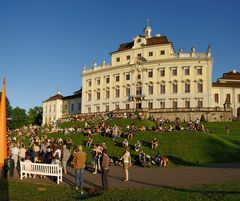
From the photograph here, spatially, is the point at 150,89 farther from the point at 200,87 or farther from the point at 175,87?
the point at 200,87

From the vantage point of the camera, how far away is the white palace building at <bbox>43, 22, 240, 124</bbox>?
211 feet

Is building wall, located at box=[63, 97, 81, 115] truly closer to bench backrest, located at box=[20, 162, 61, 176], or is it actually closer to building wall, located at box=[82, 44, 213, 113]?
building wall, located at box=[82, 44, 213, 113]

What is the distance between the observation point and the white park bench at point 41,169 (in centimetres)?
1701

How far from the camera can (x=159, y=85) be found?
227ft

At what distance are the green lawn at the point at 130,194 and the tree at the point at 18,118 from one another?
248 ft

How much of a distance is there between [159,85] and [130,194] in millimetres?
57392

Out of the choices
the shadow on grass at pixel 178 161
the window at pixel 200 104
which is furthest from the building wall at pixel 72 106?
the shadow on grass at pixel 178 161

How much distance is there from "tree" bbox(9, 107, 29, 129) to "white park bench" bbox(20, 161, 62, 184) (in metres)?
71.5

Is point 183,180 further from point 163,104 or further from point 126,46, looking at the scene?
point 126,46

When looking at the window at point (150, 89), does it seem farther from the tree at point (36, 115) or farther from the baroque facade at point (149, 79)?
the tree at point (36, 115)

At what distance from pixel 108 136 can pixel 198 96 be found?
1308 inches

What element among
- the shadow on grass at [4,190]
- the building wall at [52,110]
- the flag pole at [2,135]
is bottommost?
the shadow on grass at [4,190]

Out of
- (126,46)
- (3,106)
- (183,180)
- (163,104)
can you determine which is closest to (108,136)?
(183,180)

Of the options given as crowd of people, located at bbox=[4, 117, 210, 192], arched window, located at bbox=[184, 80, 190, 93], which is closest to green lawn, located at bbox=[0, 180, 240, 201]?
crowd of people, located at bbox=[4, 117, 210, 192]
